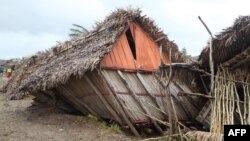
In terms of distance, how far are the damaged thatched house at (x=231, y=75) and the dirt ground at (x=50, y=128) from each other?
8.16 feet

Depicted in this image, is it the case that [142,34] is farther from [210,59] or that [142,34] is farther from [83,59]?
[210,59]

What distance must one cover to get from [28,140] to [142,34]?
453cm

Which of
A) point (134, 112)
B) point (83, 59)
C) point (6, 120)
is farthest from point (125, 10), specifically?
point (6, 120)

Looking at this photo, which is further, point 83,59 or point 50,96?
point 50,96

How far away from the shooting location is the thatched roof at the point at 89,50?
34.9 feet

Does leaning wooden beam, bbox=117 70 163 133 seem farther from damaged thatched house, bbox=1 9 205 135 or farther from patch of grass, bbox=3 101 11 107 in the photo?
patch of grass, bbox=3 101 11 107

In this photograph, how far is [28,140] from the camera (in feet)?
31.8

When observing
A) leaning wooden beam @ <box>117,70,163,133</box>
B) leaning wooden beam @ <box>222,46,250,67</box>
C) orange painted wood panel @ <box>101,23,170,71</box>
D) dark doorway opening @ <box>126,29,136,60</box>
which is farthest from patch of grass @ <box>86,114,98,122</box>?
leaning wooden beam @ <box>222,46,250,67</box>

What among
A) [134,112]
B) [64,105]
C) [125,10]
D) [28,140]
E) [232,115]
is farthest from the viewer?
[64,105]

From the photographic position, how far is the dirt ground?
32.6ft

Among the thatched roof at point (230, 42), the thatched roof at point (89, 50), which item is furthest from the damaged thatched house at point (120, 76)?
the thatched roof at point (230, 42)

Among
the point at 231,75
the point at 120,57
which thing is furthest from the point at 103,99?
the point at 231,75

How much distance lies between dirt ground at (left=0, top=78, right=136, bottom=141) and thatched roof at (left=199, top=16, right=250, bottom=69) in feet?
9.08

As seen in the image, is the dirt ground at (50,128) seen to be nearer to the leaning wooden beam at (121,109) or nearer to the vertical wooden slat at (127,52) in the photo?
the leaning wooden beam at (121,109)
